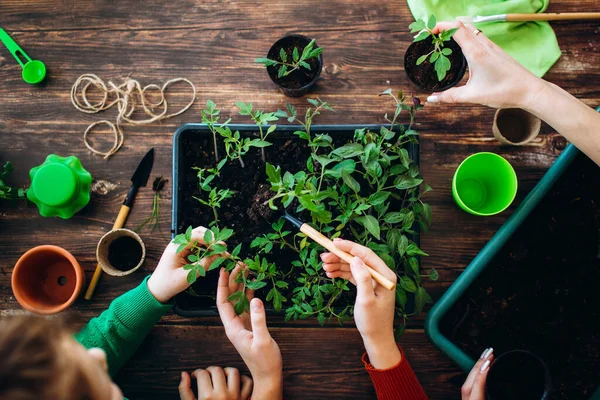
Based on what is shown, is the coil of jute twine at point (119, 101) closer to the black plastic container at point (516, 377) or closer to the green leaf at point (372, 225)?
the green leaf at point (372, 225)

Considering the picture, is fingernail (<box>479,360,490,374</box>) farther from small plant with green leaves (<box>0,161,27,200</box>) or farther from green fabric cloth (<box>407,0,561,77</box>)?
small plant with green leaves (<box>0,161,27,200</box>)

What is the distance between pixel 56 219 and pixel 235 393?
70 centimetres

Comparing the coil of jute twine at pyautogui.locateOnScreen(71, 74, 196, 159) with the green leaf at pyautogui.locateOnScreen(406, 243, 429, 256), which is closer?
the green leaf at pyautogui.locateOnScreen(406, 243, 429, 256)

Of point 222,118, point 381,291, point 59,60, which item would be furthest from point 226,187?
point 59,60

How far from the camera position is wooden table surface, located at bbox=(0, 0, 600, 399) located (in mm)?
1151

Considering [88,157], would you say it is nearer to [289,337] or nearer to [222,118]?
[222,118]

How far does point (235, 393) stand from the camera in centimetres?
107

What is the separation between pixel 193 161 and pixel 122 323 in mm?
429

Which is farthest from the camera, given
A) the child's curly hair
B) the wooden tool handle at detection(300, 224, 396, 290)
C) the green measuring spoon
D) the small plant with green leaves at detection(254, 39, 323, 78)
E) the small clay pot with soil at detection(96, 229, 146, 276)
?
the green measuring spoon

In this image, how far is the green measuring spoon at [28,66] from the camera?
3.98 feet

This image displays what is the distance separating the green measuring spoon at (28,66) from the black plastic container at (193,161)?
575 mm

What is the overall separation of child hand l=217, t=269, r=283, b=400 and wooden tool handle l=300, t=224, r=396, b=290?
228 millimetres

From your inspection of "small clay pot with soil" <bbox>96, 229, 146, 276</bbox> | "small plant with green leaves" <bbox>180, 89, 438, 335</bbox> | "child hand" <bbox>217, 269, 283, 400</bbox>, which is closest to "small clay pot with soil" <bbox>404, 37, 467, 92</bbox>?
"small plant with green leaves" <bbox>180, 89, 438, 335</bbox>

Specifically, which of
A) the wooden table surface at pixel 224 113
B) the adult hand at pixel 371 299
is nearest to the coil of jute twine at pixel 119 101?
the wooden table surface at pixel 224 113
